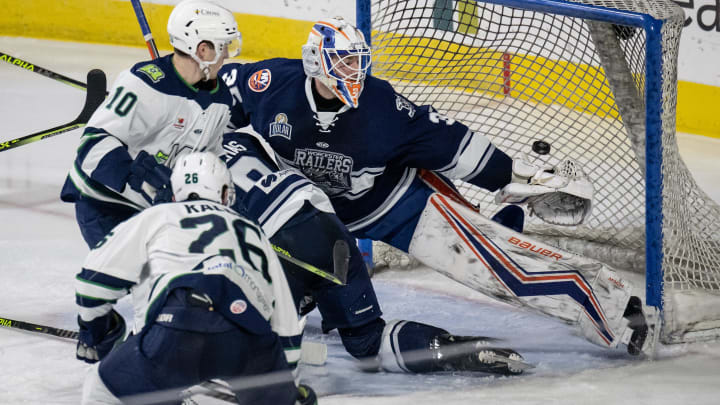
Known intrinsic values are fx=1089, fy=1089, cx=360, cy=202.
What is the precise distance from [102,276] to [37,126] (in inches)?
141

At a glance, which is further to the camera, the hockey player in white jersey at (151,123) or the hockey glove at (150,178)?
the hockey player in white jersey at (151,123)

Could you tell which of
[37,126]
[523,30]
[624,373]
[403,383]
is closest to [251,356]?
[403,383]

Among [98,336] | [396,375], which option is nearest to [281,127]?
[396,375]

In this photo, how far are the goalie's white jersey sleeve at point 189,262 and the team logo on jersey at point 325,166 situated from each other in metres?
0.78

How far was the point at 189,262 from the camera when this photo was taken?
2.24 metres

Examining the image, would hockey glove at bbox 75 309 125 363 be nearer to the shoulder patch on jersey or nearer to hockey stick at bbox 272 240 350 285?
hockey stick at bbox 272 240 350 285

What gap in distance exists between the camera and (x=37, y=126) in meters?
5.64

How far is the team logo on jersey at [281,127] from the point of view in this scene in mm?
3127

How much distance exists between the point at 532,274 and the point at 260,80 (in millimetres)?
985

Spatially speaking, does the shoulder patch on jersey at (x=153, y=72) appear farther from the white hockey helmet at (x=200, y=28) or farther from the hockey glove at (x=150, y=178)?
the hockey glove at (x=150, y=178)

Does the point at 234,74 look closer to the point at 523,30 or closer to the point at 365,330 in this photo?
the point at 365,330

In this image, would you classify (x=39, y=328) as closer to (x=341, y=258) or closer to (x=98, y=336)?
(x=98, y=336)

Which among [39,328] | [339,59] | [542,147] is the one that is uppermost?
[339,59]

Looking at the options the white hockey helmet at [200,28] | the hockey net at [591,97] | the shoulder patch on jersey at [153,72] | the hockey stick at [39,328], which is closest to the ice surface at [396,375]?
the hockey stick at [39,328]
